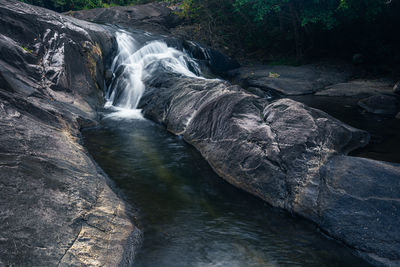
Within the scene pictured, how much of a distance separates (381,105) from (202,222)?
829 cm

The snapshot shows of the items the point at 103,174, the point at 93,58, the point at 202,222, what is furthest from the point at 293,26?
the point at 202,222

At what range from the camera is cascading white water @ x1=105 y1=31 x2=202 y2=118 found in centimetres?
1038

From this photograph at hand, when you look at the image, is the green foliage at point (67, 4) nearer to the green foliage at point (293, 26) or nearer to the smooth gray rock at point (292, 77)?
the green foliage at point (293, 26)

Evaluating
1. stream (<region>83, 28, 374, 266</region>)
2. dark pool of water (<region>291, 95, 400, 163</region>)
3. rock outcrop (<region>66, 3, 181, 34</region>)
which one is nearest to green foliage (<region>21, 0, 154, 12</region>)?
rock outcrop (<region>66, 3, 181, 34</region>)

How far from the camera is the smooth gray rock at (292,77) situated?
12930 millimetres

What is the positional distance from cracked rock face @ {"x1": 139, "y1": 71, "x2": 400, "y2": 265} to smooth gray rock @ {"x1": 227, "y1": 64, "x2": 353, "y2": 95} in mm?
6735

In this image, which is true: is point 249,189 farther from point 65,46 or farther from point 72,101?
point 65,46

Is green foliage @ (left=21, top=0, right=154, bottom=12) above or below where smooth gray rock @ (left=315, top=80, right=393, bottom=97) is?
above

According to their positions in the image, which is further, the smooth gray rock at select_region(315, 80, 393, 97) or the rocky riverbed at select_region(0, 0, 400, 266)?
the smooth gray rock at select_region(315, 80, 393, 97)

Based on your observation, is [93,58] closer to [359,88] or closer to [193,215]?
[193,215]

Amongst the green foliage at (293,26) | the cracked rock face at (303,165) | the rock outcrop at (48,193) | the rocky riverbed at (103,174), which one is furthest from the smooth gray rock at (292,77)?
the rock outcrop at (48,193)

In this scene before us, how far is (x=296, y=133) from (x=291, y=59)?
13643 mm

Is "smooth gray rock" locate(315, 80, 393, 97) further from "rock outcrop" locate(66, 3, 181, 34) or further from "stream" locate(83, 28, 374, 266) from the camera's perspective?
"rock outcrop" locate(66, 3, 181, 34)

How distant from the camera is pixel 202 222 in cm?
408
